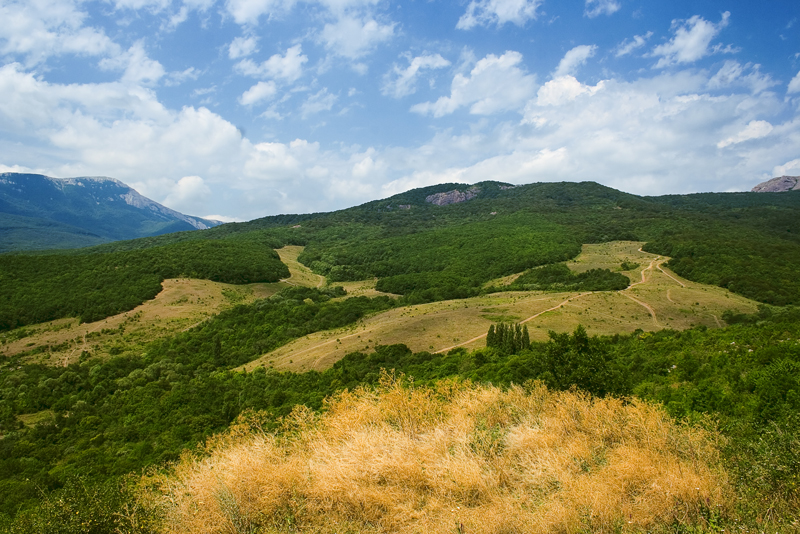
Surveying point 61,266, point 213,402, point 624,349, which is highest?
point 61,266

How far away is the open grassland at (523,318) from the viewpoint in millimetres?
42969

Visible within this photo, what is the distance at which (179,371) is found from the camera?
45.8m

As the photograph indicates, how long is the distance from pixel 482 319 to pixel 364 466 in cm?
3874

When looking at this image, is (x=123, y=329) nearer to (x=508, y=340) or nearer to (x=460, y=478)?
(x=508, y=340)

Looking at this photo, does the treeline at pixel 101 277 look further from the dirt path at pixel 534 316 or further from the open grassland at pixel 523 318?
the dirt path at pixel 534 316

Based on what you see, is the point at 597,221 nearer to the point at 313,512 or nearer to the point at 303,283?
the point at 303,283

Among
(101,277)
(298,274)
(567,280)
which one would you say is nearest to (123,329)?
(101,277)

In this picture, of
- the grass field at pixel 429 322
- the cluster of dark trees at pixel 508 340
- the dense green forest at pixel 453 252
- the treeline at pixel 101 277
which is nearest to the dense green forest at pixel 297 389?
the cluster of dark trees at pixel 508 340

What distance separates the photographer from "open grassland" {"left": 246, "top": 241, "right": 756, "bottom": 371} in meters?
43.0

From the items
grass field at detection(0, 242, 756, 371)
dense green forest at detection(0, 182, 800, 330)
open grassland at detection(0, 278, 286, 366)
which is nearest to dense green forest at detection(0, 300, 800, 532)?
grass field at detection(0, 242, 756, 371)

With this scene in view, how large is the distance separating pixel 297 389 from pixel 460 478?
2670 cm

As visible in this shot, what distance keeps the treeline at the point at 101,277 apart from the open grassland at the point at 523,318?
119ft

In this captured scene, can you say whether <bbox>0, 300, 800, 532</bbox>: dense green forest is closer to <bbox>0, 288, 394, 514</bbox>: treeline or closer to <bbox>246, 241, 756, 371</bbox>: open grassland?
<bbox>0, 288, 394, 514</bbox>: treeline

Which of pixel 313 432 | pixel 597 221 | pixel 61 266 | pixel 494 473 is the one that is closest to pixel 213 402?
pixel 313 432
